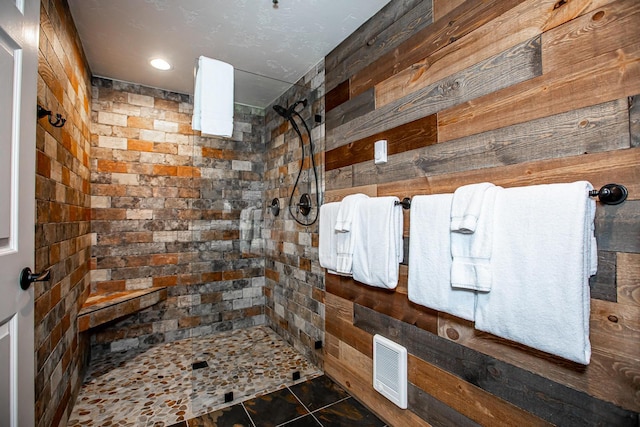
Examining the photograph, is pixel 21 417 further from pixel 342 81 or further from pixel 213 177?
pixel 342 81

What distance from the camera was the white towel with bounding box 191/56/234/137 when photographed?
2.03 m

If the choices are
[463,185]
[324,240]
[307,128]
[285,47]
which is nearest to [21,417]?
[324,240]

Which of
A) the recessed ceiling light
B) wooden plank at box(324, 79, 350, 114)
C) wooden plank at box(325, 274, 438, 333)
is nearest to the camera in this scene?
wooden plank at box(325, 274, 438, 333)

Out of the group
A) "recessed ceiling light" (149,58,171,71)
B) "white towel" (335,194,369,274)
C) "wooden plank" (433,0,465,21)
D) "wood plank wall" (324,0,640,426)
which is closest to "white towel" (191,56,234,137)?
"recessed ceiling light" (149,58,171,71)

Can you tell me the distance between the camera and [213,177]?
2717 mm

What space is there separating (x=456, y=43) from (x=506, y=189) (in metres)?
0.75

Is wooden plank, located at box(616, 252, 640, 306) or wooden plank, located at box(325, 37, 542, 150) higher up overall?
wooden plank, located at box(325, 37, 542, 150)

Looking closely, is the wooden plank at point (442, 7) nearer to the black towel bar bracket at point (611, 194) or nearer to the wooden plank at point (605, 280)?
the black towel bar bracket at point (611, 194)

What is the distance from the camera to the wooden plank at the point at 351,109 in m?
1.93

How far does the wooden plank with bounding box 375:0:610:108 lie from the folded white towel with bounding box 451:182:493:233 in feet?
1.91

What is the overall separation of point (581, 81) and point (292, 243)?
84.1 inches

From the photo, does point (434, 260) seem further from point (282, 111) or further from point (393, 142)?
point (282, 111)

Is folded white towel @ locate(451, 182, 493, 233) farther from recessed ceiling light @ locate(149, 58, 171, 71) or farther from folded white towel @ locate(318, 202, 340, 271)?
recessed ceiling light @ locate(149, 58, 171, 71)

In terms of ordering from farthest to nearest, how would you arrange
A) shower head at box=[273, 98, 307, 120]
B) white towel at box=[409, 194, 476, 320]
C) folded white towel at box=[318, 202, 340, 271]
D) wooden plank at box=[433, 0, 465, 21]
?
shower head at box=[273, 98, 307, 120] < folded white towel at box=[318, 202, 340, 271] < wooden plank at box=[433, 0, 465, 21] < white towel at box=[409, 194, 476, 320]
